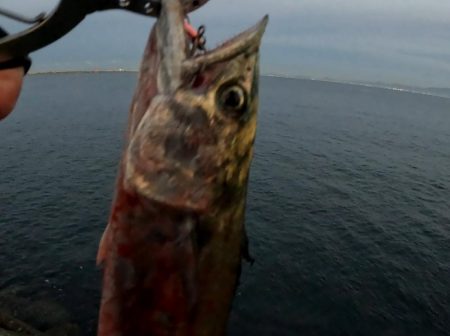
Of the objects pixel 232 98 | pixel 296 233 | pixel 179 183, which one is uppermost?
pixel 232 98

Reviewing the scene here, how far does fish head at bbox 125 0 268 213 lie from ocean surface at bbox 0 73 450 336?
22.1 meters

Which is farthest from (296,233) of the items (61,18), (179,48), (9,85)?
(61,18)

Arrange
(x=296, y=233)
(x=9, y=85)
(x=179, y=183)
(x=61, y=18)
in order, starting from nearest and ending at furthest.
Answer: (x=61, y=18), (x=179, y=183), (x=9, y=85), (x=296, y=233)

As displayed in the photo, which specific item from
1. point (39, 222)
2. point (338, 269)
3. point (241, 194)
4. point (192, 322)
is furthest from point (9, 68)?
point (39, 222)

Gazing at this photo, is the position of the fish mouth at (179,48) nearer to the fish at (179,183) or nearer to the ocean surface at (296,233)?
the fish at (179,183)

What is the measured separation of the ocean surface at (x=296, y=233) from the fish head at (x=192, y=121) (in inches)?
871

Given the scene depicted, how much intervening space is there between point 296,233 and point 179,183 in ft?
119

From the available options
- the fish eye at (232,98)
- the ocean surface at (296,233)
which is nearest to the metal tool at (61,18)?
the fish eye at (232,98)

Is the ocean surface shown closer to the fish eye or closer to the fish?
the fish

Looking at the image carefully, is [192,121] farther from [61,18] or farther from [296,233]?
[296,233]

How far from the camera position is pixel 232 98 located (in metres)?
4.19

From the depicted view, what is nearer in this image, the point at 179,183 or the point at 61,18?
the point at 61,18

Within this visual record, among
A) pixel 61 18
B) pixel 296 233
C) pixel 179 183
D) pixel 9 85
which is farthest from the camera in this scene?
pixel 296 233

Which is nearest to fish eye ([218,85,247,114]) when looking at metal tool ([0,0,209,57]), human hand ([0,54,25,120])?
metal tool ([0,0,209,57])
